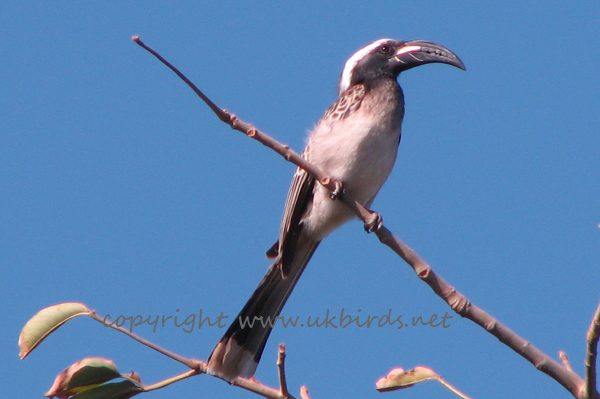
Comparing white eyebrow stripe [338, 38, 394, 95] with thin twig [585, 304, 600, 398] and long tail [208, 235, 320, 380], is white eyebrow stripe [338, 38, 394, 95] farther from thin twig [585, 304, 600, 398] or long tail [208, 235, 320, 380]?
thin twig [585, 304, 600, 398]

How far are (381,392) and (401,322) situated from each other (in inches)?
37.9

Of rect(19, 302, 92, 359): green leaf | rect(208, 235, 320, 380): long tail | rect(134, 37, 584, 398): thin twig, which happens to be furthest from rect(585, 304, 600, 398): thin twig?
rect(208, 235, 320, 380): long tail

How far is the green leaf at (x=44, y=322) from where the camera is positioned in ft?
9.48

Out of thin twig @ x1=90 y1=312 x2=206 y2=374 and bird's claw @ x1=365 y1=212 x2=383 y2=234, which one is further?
bird's claw @ x1=365 y1=212 x2=383 y2=234

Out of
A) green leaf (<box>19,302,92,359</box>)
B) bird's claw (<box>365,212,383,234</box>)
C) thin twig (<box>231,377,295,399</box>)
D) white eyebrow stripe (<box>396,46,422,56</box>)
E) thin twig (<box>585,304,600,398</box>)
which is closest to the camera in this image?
thin twig (<box>585,304,600,398</box>)

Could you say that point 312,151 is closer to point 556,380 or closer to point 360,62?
point 360,62

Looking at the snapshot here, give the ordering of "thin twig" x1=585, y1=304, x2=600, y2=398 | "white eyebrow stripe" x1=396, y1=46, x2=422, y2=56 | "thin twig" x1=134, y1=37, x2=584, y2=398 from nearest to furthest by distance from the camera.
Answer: "thin twig" x1=585, y1=304, x2=600, y2=398, "thin twig" x1=134, y1=37, x2=584, y2=398, "white eyebrow stripe" x1=396, y1=46, x2=422, y2=56

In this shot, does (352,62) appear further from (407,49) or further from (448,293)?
(448,293)

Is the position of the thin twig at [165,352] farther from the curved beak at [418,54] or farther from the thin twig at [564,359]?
the curved beak at [418,54]

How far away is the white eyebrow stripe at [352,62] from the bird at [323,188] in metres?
0.33

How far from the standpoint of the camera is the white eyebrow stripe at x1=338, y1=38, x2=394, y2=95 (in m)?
5.23

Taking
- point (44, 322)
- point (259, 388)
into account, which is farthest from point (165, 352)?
point (44, 322)

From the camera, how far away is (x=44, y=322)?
293 centimetres

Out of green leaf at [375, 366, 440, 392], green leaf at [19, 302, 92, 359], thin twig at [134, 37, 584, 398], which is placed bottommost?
green leaf at [19, 302, 92, 359]
